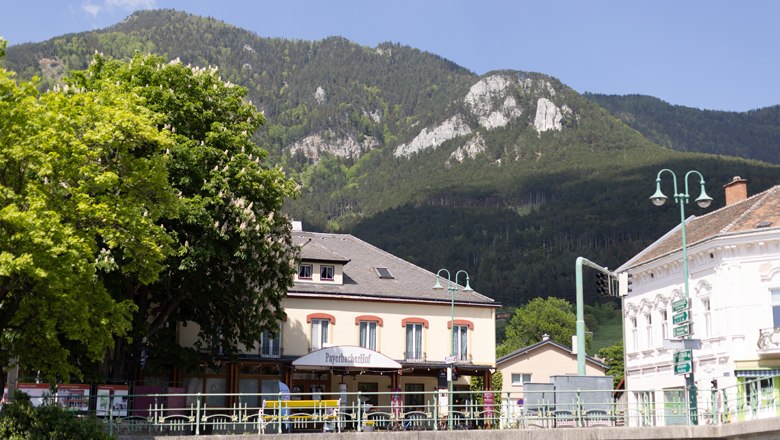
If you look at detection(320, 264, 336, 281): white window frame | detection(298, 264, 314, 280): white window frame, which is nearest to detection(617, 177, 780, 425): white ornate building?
detection(320, 264, 336, 281): white window frame

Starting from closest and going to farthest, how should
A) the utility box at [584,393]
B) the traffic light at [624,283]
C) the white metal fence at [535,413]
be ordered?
the white metal fence at [535,413] < the utility box at [584,393] < the traffic light at [624,283]

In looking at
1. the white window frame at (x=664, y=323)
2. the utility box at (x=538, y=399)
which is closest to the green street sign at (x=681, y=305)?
the utility box at (x=538, y=399)

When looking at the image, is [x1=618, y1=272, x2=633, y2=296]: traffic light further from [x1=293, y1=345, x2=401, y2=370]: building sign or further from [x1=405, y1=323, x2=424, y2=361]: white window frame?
[x1=405, y1=323, x2=424, y2=361]: white window frame

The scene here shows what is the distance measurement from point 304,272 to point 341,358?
24.1 feet

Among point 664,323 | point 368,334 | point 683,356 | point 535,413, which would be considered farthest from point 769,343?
point 368,334

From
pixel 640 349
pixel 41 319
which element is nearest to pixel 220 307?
pixel 41 319

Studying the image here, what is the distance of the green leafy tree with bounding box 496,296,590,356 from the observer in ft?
439

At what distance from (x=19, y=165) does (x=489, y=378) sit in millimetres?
31999

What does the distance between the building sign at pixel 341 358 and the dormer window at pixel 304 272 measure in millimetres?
6410

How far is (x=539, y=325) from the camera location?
134125 millimetres

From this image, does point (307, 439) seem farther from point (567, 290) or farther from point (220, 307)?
point (567, 290)

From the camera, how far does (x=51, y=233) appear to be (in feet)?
69.3

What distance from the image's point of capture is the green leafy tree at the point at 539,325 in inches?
5271

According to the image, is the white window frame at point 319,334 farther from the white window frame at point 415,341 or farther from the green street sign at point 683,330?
the green street sign at point 683,330
